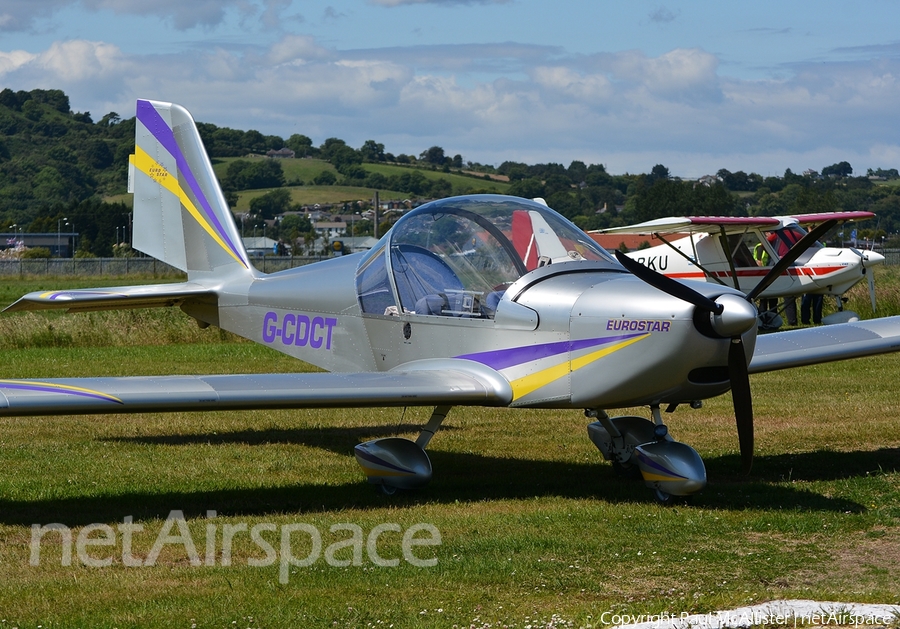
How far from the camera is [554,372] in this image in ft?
25.6

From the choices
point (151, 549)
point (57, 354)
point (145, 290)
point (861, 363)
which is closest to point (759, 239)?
point (861, 363)

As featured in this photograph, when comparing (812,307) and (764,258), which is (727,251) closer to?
(764,258)

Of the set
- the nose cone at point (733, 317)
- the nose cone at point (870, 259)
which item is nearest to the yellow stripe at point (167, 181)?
the nose cone at point (733, 317)

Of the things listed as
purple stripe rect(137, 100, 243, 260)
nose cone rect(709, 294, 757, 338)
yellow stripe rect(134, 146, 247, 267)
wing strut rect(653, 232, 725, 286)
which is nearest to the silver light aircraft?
nose cone rect(709, 294, 757, 338)

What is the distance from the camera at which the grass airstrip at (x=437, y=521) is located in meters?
5.44

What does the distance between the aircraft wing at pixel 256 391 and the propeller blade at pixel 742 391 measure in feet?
5.39

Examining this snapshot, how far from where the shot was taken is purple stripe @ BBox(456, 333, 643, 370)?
754cm

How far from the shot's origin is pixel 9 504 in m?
8.07

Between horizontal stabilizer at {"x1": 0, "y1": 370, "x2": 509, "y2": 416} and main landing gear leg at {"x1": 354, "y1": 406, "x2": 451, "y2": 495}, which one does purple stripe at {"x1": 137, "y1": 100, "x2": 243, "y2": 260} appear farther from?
horizontal stabilizer at {"x1": 0, "y1": 370, "x2": 509, "y2": 416}

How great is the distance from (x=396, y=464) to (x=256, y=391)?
1.34 m

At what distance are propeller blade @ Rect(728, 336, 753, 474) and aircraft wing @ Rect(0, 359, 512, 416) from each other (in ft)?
5.39

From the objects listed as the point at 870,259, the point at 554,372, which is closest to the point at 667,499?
the point at 554,372

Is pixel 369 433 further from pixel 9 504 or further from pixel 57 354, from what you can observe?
pixel 57 354

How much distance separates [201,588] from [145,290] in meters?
6.11
